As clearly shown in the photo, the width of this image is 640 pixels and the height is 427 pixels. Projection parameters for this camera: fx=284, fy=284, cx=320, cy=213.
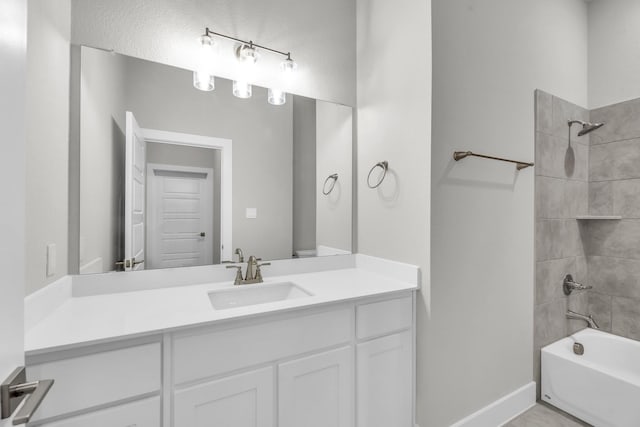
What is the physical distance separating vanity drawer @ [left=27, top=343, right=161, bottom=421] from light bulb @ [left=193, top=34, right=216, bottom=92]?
1.29m

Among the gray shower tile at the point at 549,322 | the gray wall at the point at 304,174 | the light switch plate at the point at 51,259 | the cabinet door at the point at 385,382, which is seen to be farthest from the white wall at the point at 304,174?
the gray shower tile at the point at 549,322

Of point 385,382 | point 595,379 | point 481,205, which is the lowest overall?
point 595,379

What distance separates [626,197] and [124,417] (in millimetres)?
3209

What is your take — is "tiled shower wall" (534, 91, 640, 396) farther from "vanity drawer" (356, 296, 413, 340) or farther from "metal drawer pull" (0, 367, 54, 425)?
"metal drawer pull" (0, 367, 54, 425)

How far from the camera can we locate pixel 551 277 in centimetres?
205

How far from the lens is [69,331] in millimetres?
913

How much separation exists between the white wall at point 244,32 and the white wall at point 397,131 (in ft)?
0.58

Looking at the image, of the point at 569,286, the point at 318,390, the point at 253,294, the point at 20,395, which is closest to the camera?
the point at 20,395

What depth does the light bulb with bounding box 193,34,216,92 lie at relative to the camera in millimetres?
1532

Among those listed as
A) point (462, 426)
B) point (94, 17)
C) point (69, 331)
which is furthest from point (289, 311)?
point (94, 17)

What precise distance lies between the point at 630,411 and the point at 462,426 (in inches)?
35.7

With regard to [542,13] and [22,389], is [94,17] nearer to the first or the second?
[22,389]

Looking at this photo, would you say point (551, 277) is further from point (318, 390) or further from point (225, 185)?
point (225, 185)

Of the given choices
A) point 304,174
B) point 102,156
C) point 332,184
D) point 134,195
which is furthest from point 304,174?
point 102,156
